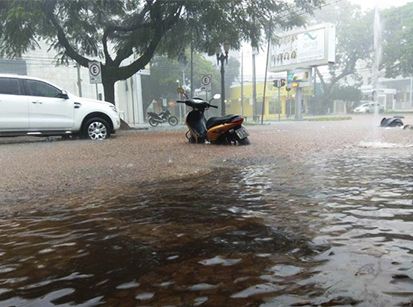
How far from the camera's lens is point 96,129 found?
12.1m

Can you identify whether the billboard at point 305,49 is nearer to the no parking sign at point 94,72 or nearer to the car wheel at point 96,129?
the no parking sign at point 94,72

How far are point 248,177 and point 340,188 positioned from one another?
1.21 m

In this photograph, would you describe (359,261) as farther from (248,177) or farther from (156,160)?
(156,160)

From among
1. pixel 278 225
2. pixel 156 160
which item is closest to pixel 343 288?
pixel 278 225

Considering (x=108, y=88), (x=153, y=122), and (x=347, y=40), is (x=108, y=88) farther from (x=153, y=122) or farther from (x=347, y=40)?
(x=347, y=40)

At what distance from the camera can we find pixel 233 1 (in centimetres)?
1495

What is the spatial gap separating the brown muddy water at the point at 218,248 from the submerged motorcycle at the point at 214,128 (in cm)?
511

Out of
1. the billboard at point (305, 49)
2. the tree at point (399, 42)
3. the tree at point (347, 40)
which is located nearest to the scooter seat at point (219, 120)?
the billboard at point (305, 49)

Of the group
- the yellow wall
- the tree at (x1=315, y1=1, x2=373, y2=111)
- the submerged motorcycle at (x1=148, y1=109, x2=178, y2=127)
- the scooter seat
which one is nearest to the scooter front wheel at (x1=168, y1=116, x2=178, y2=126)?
the submerged motorcycle at (x1=148, y1=109, x2=178, y2=127)

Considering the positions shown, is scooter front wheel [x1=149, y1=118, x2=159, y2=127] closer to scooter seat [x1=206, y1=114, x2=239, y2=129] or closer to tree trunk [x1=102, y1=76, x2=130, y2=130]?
tree trunk [x1=102, y1=76, x2=130, y2=130]

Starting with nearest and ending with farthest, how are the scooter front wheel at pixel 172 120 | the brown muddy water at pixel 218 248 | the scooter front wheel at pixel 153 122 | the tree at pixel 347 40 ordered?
1. the brown muddy water at pixel 218 248
2. the scooter front wheel at pixel 172 120
3. the scooter front wheel at pixel 153 122
4. the tree at pixel 347 40

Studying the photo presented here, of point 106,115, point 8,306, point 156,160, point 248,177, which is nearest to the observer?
point 8,306

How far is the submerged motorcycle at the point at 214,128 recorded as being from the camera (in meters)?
9.48

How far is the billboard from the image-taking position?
29.0 m
